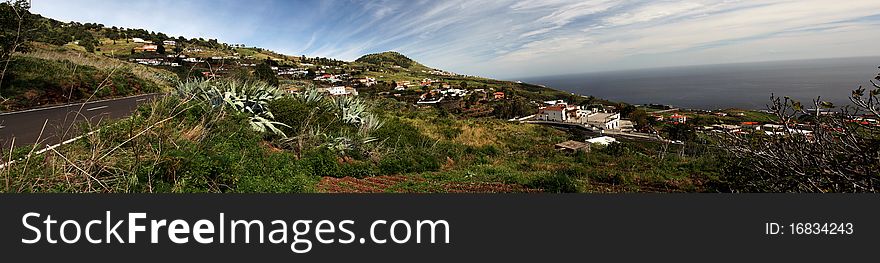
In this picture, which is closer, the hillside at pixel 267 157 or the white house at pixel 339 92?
the hillside at pixel 267 157

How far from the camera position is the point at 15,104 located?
11.0 metres

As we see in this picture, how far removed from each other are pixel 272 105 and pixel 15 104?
8050 mm

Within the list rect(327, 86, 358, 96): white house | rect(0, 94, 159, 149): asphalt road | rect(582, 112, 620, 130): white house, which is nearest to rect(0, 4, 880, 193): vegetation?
rect(0, 94, 159, 149): asphalt road

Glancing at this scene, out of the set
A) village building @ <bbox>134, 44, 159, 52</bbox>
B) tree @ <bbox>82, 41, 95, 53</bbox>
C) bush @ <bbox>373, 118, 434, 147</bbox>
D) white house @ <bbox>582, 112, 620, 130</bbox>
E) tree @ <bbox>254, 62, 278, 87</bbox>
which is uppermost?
village building @ <bbox>134, 44, 159, 52</bbox>

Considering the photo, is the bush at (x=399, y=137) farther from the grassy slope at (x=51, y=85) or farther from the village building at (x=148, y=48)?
the village building at (x=148, y=48)

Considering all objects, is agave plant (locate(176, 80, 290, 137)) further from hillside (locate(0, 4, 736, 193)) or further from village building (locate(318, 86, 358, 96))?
village building (locate(318, 86, 358, 96))

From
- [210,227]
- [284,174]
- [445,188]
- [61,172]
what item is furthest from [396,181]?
[210,227]

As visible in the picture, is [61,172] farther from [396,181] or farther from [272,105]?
[272,105]

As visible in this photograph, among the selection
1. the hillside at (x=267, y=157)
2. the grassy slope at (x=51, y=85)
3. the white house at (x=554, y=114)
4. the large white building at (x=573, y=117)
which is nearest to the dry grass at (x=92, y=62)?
the grassy slope at (x=51, y=85)

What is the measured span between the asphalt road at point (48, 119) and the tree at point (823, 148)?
7.73 m

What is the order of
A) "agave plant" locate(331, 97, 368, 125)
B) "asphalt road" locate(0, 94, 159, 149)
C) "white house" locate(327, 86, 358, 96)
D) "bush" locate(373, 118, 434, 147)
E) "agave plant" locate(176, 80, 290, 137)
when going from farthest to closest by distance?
"white house" locate(327, 86, 358, 96)
"agave plant" locate(331, 97, 368, 125)
"bush" locate(373, 118, 434, 147)
"agave plant" locate(176, 80, 290, 137)
"asphalt road" locate(0, 94, 159, 149)

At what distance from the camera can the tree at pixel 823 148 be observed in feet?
9.71

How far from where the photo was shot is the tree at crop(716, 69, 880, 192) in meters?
2.96

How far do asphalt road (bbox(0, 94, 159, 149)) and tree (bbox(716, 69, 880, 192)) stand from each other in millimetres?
7735
